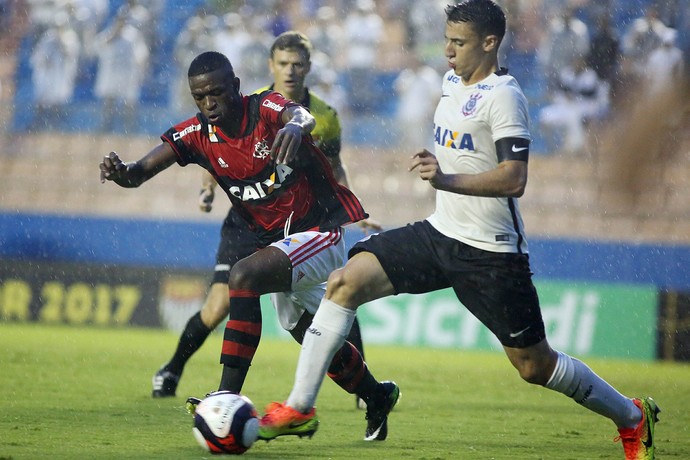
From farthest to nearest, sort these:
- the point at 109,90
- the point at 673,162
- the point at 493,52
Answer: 1. the point at 109,90
2. the point at 673,162
3. the point at 493,52

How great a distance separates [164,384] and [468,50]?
361 centimetres

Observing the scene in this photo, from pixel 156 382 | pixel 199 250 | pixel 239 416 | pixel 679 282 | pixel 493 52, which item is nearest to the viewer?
pixel 239 416

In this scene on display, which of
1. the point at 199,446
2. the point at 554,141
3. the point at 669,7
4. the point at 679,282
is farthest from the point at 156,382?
the point at 669,7

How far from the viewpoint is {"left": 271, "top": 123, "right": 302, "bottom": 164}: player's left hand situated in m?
5.29

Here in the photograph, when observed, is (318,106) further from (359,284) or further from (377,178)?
(377,178)

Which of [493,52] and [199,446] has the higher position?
[493,52]

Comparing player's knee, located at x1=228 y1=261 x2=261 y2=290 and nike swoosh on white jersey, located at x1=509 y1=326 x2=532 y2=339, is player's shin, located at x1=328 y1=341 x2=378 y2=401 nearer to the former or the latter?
player's knee, located at x1=228 y1=261 x2=261 y2=290

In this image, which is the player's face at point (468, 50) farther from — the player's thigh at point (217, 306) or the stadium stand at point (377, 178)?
the stadium stand at point (377, 178)

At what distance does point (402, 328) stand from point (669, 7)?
648cm

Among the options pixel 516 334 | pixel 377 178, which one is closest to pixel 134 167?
pixel 516 334

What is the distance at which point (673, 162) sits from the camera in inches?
616

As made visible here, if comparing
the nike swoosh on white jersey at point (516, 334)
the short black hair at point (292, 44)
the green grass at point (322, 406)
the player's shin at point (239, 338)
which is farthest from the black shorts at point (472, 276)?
the short black hair at point (292, 44)

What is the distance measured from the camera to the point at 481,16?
528 centimetres

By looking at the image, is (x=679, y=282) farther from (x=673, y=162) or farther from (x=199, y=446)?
(x=199, y=446)
